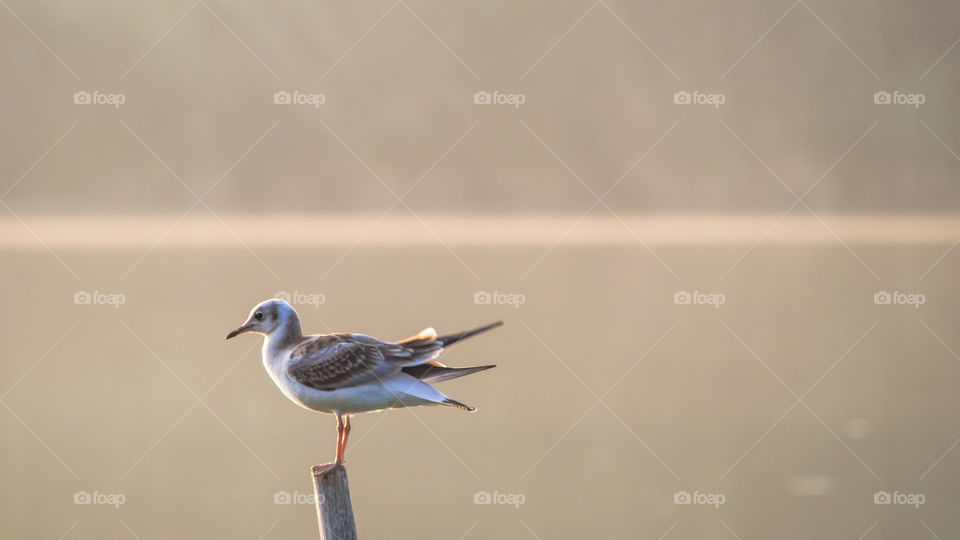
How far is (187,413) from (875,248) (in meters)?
22.4

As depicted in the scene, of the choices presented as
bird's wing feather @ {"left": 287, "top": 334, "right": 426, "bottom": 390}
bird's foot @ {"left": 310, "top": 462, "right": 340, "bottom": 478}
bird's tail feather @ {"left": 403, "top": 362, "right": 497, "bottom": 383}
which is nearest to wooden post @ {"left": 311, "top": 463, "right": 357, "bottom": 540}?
bird's foot @ {"left": 310, "top": 462, "right": 340, "bottom": 478}

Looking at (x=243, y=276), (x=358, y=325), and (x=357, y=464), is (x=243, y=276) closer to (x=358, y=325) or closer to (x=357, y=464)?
(x=358, y=325)

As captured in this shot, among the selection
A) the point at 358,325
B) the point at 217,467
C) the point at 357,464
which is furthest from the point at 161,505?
A: the point at 358,325

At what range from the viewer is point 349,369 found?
4.82m

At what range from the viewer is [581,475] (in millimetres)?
11945

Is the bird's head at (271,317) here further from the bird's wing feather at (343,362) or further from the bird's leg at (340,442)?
the bird's leg at (340,442)

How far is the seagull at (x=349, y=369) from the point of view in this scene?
4.71 m

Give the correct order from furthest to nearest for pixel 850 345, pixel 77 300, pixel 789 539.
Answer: pixel 77 300
pixel 850 345
pixel 789 539

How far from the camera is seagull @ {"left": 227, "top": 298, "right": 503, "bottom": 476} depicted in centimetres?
471

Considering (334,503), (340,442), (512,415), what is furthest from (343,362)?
(512,415)

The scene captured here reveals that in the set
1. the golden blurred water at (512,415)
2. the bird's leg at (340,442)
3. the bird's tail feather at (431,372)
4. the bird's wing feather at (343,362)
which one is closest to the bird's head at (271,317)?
the bird's wing feather at (343,362)

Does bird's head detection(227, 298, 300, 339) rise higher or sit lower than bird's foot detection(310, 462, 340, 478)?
higher

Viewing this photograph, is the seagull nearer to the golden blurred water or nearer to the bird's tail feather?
the bird's tail feather

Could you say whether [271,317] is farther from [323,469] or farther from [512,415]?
[512,415]
